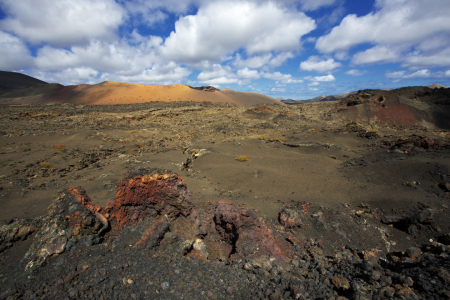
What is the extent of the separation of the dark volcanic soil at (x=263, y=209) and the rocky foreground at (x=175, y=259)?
0.07ft

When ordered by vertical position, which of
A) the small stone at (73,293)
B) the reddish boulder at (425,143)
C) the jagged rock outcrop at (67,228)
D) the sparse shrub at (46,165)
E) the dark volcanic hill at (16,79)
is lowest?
the sparse shrub at (46,165)

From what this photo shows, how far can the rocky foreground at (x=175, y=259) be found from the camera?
2588 millimetres

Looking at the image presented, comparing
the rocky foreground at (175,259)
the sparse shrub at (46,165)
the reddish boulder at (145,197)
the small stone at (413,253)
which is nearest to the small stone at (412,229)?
the rocky foreground at (175,259)

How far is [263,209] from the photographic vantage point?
6.24m

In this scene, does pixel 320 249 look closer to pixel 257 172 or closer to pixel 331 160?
pixel 257 172

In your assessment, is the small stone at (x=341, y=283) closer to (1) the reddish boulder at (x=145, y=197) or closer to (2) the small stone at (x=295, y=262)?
(2) the small stone at (x=295, y=262)

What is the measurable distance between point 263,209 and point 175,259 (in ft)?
11.9

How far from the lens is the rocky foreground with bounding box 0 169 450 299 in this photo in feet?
8.49

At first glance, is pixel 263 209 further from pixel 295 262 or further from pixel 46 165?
pixel 46 165

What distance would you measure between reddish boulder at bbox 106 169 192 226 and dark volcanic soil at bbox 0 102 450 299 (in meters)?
0.64

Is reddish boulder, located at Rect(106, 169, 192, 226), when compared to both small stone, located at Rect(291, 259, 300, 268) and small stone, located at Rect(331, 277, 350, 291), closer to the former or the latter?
small stone, located at Rect(291, 259, 300, 268)

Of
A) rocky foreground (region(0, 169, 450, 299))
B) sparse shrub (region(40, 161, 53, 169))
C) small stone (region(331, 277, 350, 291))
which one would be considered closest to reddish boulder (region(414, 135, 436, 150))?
rocky foreground (region(0, 169, 450, 299))

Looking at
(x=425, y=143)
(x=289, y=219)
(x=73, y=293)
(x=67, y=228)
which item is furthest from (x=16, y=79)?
(x=425, y=143)

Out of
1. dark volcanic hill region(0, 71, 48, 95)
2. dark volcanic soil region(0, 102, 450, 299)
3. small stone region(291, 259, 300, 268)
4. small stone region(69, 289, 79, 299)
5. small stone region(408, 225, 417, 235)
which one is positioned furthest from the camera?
dark volcanic hill region(0, 71, 48, 95)
